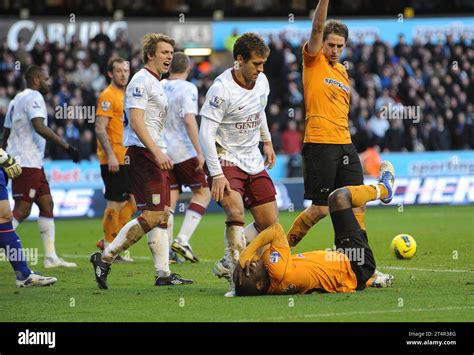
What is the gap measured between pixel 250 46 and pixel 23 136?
14.4 ft

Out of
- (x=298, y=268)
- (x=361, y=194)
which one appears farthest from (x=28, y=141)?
(x=361, y=194)

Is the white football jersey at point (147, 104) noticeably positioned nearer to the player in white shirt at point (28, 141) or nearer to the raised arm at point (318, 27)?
the raised arm at point (318, 27)

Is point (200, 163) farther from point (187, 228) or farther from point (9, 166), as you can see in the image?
point (9, 166)

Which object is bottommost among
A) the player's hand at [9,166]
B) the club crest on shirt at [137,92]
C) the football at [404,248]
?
the football at [404,248]

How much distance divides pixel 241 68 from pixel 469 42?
22.6 meters

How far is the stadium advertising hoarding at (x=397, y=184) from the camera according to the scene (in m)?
22.2

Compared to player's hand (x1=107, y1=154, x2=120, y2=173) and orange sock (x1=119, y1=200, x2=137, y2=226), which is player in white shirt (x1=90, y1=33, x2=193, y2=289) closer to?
player's hand (x1=107, y1=154, x2=120, y2=173)

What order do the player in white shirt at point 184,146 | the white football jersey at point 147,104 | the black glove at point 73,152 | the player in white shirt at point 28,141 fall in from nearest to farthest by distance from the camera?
the white football jersey at point 147,104, the black glove at point 73,152, the player in white shirt at point 28,141, the player in white shirt at point 184,146

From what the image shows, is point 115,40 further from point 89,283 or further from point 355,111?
point 89,283

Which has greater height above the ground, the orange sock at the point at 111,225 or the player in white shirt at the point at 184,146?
the player in white shirt at the point at 184,146

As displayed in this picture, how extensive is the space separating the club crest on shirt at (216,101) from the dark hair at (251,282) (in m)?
1.51

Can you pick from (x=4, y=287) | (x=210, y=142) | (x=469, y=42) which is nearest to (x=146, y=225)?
(x=210, y=142)

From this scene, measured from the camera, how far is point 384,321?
7.47m

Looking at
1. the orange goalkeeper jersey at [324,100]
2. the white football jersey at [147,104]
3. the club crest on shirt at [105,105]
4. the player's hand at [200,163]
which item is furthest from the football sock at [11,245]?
the club crest on shirt at [105,105]
